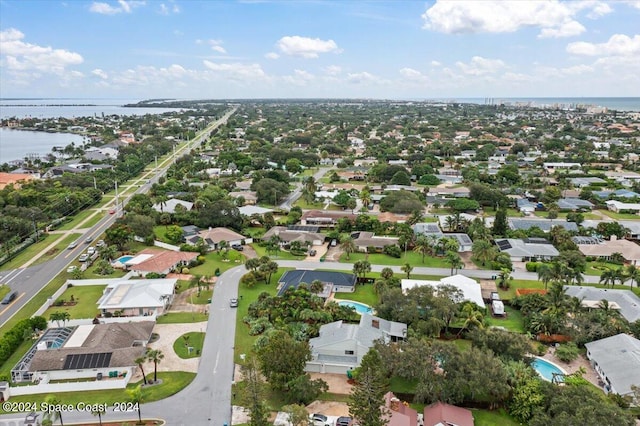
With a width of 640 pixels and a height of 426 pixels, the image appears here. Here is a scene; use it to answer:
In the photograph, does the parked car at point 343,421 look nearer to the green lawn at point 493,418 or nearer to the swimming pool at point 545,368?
the green lawn at point 493,418

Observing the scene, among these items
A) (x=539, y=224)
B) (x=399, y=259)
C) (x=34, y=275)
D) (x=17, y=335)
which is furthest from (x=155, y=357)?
(x=539, y=224)

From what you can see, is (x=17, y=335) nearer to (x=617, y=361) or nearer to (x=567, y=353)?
(x=567, y=353)

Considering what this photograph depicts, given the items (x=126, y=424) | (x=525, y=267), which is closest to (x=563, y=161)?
(x=525, y=267)

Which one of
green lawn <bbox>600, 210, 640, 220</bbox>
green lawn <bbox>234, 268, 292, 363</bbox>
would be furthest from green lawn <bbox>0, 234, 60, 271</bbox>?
green lawn <bbox>600, 210, 640, 220</bbox>

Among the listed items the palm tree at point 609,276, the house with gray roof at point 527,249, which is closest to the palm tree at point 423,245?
the house with gray roof at point 527,249

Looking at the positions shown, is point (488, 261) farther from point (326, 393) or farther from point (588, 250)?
point (326, 393)

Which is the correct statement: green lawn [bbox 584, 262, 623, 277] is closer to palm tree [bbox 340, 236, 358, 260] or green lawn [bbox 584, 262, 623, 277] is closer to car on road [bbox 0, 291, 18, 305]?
palm tree [bbox 340, 236, 358, 260]
